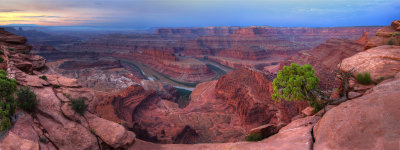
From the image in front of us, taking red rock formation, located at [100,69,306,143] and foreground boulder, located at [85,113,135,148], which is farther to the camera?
red rock formation, located at [100,69,306,143]

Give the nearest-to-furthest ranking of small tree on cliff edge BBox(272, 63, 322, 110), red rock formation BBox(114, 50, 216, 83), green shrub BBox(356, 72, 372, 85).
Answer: small tree on cliff edge BBox(272, 63, 322, 110)
green shrub BBox(356, 72, 372, 85)
red rock formation BBox(114, 50, 216, 83)

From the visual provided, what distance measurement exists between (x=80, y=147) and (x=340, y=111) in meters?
14.1

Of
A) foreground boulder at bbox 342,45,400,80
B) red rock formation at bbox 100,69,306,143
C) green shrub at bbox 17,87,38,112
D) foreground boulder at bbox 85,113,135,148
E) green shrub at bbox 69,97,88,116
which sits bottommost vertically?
red rock formation at bbox 100,69,306,143

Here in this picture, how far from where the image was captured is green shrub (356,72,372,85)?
12.6m

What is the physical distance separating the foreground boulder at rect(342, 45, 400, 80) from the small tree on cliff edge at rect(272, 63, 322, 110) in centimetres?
368

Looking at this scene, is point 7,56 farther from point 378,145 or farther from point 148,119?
point 378,145

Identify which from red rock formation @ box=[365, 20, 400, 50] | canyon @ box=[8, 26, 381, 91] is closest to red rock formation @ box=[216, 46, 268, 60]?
canyon @ box=[8, 26, 381, 91]

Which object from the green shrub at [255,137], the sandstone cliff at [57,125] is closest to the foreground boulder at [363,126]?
the green shrub at [255,137]

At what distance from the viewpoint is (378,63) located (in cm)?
1352

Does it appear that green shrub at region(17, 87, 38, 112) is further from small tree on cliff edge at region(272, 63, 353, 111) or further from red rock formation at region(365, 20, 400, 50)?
red rock formation at region(365, 20, 400, 50)

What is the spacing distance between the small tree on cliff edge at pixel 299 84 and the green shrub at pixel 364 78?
2953 mm

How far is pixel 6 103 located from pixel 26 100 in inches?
45.8

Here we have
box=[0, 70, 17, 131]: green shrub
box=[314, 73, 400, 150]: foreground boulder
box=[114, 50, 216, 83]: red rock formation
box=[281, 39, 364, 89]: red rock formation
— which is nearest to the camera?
box=[314, 73, 400, 150]: foreground boulder

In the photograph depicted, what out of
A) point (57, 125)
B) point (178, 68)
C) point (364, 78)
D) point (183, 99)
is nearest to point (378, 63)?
point (364, 78)
